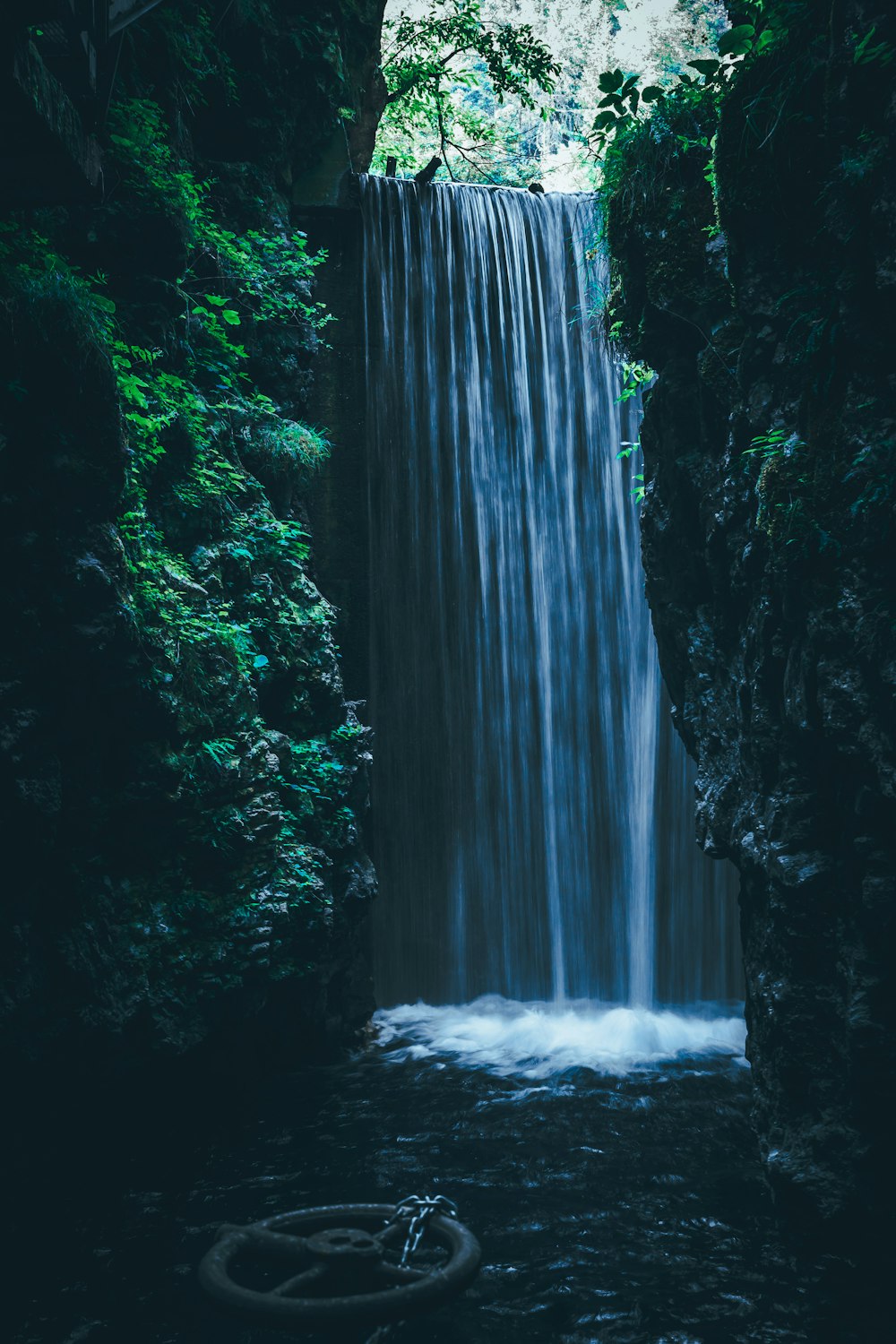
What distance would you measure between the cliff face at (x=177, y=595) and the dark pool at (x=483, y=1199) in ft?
2.47

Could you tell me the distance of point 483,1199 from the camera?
5.32 m

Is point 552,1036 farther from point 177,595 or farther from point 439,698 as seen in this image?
point 177,595

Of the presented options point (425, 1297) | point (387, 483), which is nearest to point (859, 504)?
point (425, 1297)

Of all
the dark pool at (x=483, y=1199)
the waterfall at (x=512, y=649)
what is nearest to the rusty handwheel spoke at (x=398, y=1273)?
the dark pool at (x=483, y=1199)

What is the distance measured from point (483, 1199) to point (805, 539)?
14.0 feet

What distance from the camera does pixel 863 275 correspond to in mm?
4047

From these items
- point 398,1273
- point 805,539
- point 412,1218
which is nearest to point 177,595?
point 805,539

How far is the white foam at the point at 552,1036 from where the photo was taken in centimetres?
797

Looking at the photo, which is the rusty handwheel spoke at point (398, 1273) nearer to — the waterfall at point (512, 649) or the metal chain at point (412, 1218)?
the metal chain at point (412, 1218)

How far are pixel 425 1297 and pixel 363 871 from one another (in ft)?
19.6

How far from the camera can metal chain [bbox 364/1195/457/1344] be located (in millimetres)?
2732

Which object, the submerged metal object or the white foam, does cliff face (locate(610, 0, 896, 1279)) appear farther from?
the white foam

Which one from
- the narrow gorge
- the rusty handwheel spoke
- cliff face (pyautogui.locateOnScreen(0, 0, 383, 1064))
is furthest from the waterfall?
the rusty handwheel spoke

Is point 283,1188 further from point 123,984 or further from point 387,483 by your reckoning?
point 387,483
